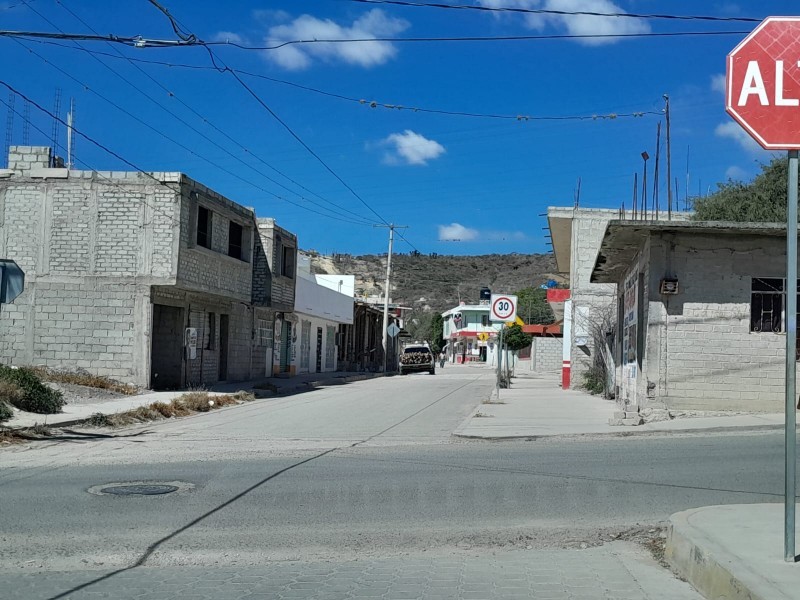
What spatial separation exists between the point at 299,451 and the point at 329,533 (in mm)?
5456

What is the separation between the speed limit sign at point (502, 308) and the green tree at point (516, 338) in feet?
133

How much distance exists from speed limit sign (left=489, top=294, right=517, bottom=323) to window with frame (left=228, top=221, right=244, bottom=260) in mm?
11726

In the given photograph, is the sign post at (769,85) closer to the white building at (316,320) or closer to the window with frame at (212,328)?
the window with frame at (212,328)

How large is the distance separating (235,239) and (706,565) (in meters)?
27.3

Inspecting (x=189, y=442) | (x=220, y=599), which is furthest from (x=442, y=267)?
(x=220, y=599)

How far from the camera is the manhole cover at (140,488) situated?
954cm

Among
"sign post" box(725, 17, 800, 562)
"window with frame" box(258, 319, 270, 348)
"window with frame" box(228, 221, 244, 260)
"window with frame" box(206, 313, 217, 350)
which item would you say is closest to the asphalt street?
"sign post" box(725, 17, 800, 562)

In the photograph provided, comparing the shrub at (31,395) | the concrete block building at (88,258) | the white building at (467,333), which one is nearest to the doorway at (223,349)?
the concrete block building at (88,258)

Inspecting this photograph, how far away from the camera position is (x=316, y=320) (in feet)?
157

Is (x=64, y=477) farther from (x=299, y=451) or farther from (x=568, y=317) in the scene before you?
(x=568, y=317)

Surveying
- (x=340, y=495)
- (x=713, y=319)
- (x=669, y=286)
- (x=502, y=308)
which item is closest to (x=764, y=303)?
(x=713, y=319)

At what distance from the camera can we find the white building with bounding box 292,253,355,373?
1687 inches

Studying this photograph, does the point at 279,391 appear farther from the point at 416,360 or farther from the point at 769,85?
the point at 769,85

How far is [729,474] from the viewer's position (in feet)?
35.0
